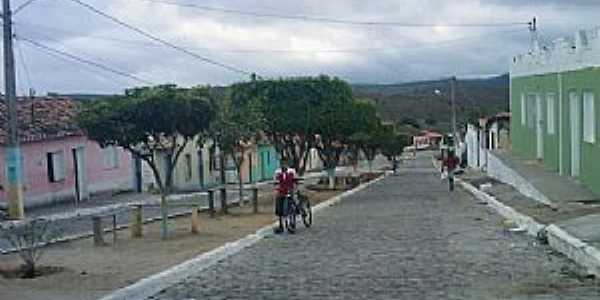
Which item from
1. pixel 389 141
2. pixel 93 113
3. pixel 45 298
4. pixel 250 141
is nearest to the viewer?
pixel 45 298

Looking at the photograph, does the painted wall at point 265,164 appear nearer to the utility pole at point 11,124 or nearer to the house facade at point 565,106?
the house facade at point 565,106

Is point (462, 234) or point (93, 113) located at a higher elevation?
point (93, 113)

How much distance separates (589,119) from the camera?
24.9m

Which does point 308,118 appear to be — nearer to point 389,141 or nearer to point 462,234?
point 462,234

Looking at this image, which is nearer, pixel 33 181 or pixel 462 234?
pixel 462 234

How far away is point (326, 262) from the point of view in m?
15.0

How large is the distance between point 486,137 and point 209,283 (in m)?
51.3

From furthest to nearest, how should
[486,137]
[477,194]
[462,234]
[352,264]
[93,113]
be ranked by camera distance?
[486,137], [477,194], [93,113], [462,234], [352,264]

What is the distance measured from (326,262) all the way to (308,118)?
83.4 ft

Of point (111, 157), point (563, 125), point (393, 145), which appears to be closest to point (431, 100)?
point (393, 145)

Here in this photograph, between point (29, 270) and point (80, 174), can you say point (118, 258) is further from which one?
point (80, 174)

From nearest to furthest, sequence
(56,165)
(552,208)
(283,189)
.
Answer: (283,189) < (552,208) < (56,165)

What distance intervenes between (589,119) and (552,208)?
3.55m

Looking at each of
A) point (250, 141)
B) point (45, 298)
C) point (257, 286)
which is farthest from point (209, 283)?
point (250, 141)
